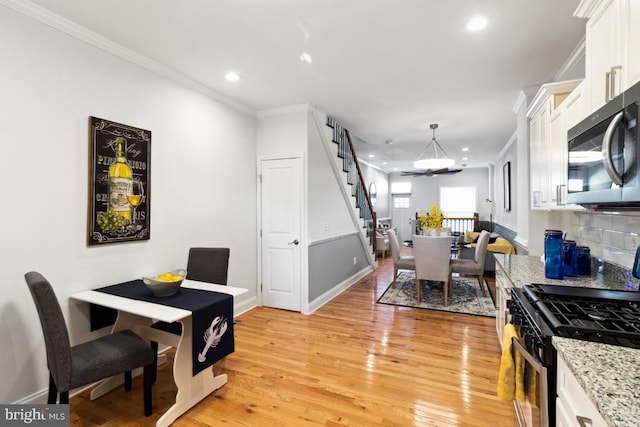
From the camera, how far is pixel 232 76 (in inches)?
124

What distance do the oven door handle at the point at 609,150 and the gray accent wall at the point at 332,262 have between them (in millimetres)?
3222

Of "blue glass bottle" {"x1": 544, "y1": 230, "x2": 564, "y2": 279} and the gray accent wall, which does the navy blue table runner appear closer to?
the gray accent wall

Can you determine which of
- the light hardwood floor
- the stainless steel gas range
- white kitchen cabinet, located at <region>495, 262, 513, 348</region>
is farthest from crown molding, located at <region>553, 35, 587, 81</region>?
the light hardwood floor

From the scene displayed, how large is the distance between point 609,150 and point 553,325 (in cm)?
75

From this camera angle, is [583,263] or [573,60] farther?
[573,60]

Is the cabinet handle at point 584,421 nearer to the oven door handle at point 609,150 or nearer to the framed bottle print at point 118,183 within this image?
the oven door handle at point 609,150

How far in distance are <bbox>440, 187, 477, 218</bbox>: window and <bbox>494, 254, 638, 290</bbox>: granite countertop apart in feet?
27.4

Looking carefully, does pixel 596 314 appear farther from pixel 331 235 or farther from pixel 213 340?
pixel 331 235

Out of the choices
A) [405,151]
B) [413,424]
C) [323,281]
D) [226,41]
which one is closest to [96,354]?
[413,424]

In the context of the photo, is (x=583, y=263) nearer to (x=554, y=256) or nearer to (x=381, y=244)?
(x=554, y=256)

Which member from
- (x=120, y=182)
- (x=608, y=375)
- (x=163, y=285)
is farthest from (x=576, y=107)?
(x=120, y=182)

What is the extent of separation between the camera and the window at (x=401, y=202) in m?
11.2

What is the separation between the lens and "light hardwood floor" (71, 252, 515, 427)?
2059mm

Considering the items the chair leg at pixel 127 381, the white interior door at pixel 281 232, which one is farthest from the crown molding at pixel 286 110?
the chair leg at pixel 127 381
